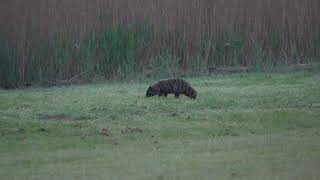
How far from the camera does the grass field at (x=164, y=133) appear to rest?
306 inches

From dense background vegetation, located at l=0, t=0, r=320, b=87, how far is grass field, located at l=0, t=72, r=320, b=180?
196 centimetres

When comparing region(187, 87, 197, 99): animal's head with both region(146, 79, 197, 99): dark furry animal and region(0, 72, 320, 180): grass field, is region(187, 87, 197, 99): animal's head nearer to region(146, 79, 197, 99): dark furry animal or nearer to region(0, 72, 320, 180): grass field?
region(146, 79, 197, 99): dark furry animal

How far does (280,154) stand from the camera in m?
8.48

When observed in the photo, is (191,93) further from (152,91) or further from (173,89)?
(152,91)

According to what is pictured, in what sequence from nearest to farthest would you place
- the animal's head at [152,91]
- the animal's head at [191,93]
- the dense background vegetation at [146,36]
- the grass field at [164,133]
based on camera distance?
the grass field at [164,133]
the animal's head at [191,93]
the animal's head at [152,91]
the dense background vegetation at [146,36]

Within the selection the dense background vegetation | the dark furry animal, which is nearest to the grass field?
the dark furry animal

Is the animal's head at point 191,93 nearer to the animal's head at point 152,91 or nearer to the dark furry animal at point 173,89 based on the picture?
the dark furry animal at point 173,89

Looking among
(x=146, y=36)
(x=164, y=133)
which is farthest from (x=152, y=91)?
(x=146, y=36)

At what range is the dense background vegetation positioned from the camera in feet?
59.0

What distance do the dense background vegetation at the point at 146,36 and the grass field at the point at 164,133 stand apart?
77.3 inches

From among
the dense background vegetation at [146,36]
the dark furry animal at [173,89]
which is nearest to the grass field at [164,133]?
the dark furry animal at [173,89]

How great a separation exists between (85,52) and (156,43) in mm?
1660

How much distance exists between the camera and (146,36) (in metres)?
18.5

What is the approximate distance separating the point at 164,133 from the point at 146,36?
851 cm
